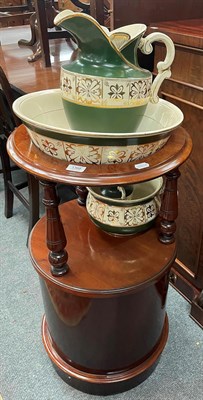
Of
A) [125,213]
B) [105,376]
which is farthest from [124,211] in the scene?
[105,376]

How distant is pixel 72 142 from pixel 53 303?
1.70 feet

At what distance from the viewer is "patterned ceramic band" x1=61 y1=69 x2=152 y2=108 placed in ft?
2.14

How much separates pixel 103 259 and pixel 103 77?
493mm

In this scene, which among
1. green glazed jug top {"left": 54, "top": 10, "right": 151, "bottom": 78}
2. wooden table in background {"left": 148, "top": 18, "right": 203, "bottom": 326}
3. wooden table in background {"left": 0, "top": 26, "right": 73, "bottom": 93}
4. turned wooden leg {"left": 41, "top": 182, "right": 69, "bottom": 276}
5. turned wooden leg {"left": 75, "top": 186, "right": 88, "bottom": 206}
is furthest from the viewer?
wooden table in background {"left": 0, "top": 26, "right": 73, "bottom": 93}

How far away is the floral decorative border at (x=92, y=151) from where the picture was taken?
66 cm

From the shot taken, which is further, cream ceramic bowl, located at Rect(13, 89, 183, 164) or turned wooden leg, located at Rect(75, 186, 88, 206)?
turned wooden leg, located at Rect(75, 186, 88, 206)

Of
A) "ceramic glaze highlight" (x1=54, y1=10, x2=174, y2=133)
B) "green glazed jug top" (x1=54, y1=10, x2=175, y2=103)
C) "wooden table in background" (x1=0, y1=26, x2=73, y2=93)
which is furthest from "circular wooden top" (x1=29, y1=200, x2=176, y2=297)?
"wooden table in background" (x1=0, y1=26, x2=73, y2=93)

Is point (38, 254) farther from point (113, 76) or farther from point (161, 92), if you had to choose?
point (161, 92)

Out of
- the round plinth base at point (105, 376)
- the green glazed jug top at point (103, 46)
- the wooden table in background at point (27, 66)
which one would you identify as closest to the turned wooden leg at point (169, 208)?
the green glazed jug top at point (103, 46)

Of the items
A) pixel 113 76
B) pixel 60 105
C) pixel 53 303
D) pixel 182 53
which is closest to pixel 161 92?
pixel 182 53

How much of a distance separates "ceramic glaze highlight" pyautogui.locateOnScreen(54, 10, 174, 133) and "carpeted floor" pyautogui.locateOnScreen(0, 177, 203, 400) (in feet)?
2.87

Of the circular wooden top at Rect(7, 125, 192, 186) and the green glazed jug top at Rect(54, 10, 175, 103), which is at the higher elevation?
the green glazed jug top at Rect(54, 10, 175, 103)

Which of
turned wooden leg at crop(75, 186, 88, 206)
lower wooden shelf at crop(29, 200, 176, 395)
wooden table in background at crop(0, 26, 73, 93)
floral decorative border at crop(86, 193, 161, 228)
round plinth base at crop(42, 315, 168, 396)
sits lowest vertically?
round plinth base at crop(42, 315, 168, 396)

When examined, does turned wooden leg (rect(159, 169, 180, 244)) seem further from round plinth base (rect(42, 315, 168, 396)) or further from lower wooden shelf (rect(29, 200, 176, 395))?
round plinth base (rect(42, 315, 168, 396))
